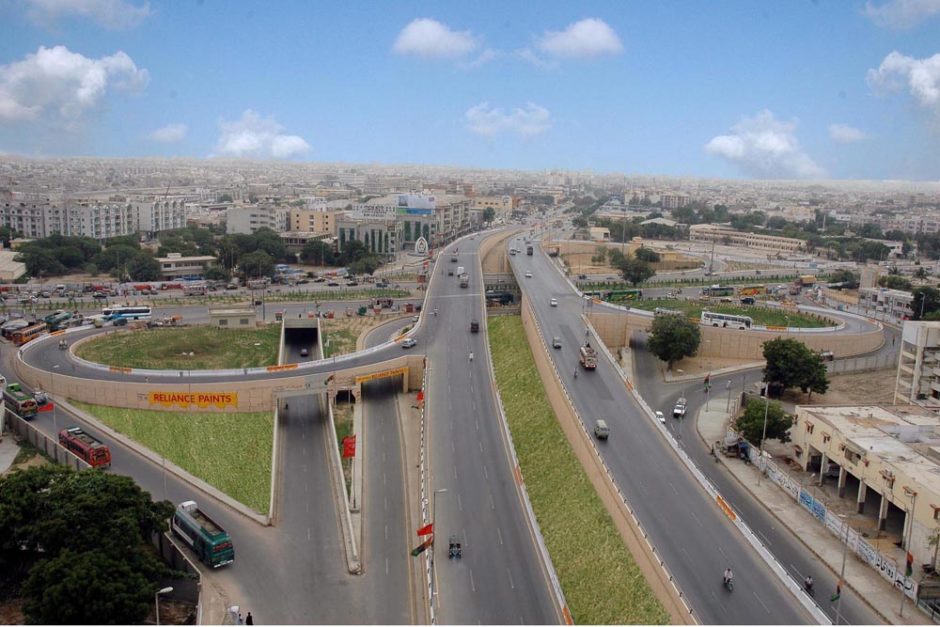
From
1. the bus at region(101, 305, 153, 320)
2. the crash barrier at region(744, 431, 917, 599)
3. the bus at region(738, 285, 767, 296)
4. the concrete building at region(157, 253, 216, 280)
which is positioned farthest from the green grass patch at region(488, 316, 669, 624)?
the concrete building at region(157, 253, 216, 280)

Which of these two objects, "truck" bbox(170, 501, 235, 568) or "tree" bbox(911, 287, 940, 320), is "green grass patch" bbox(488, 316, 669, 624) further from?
"tree" bbox(911, 287, 940, 320)

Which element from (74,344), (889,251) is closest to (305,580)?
(74,344)

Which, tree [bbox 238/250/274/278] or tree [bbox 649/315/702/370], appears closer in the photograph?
tree [bbox 649/315/702/370]

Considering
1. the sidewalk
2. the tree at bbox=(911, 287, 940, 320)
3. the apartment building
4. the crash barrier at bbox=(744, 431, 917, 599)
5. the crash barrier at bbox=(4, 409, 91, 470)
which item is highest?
the apartment building

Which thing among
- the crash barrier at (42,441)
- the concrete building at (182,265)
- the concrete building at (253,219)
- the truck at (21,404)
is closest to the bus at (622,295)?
the concrete building at (182,265)

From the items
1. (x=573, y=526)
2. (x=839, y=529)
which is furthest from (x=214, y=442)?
(x=839, y=529)

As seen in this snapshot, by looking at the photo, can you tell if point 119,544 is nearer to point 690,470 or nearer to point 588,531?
point 588,531
